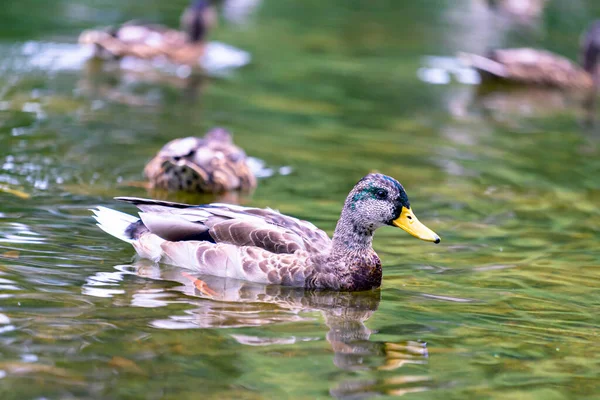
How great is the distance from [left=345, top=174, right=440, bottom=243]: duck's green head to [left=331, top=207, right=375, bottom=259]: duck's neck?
2cm

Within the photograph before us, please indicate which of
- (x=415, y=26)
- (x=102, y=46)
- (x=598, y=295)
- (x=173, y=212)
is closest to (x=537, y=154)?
(x=598, y=295)

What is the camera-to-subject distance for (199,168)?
10414 millimetres

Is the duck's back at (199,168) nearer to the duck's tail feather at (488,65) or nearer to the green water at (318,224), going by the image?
the green water at (318,224)

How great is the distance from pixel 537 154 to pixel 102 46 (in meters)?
7.62

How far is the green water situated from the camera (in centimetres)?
595

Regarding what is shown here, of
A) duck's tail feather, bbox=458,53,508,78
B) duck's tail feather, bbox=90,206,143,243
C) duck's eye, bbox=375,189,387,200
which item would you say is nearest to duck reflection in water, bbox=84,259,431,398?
duck's tail feather, bbox=90,206,143,243

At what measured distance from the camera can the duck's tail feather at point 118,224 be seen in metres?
8.16

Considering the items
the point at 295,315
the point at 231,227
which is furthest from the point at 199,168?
the point at 295,315

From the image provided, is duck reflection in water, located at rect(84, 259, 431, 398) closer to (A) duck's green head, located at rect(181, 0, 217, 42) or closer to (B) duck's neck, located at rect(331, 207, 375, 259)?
(B) duck's neck, located at rect(331, 207, 375, 259)

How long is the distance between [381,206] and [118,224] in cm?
213

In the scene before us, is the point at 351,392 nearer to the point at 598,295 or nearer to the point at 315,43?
the point at 598,295

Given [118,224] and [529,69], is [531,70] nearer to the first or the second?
[529,69]

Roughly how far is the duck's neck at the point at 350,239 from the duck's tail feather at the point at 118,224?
5.30 feet

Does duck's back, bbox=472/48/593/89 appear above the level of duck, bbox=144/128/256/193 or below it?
above
